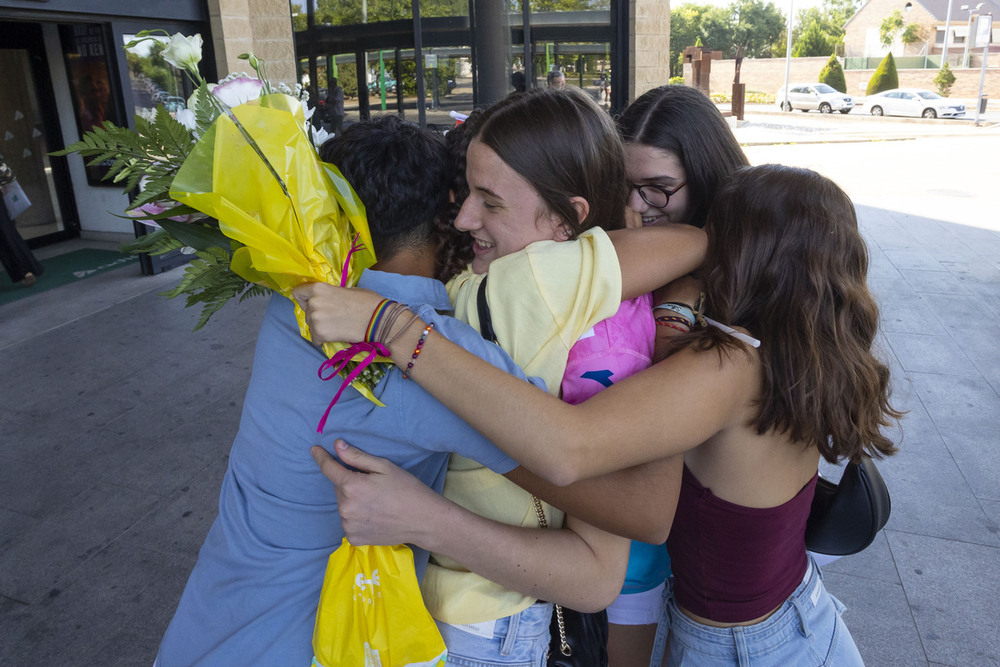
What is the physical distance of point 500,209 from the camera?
1.54m

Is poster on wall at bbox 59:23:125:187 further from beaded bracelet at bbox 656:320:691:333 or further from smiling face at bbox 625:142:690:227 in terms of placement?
beaded bracelet at bbox 656:320:691:333

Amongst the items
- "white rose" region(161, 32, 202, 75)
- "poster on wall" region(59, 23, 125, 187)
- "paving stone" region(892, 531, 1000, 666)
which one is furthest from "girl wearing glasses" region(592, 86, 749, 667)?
"poster on wall" region(59, 23, 125, 187)

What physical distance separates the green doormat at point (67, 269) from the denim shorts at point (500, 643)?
289 inches

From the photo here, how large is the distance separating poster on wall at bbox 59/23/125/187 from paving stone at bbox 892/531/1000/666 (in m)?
8.20

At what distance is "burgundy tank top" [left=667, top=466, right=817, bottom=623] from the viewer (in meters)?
1.53

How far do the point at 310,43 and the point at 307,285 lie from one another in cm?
793

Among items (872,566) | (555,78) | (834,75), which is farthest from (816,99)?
(872,566)

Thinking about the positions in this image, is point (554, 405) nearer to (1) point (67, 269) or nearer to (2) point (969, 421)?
(2) point (969, 421)

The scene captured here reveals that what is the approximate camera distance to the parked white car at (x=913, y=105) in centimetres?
2798

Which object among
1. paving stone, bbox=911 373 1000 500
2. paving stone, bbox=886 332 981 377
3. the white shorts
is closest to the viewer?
the white shorts

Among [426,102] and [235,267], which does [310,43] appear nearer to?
[426,102]

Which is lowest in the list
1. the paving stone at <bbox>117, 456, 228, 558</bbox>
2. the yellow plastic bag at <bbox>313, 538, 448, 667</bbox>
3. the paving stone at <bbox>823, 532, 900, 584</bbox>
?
the paving stone at <bbox>823, 532, 900, 584</bbox>

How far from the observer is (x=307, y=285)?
126 centimetres

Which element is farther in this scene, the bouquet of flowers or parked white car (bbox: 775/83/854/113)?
parked white car (bbox: 775/83/854/113)
